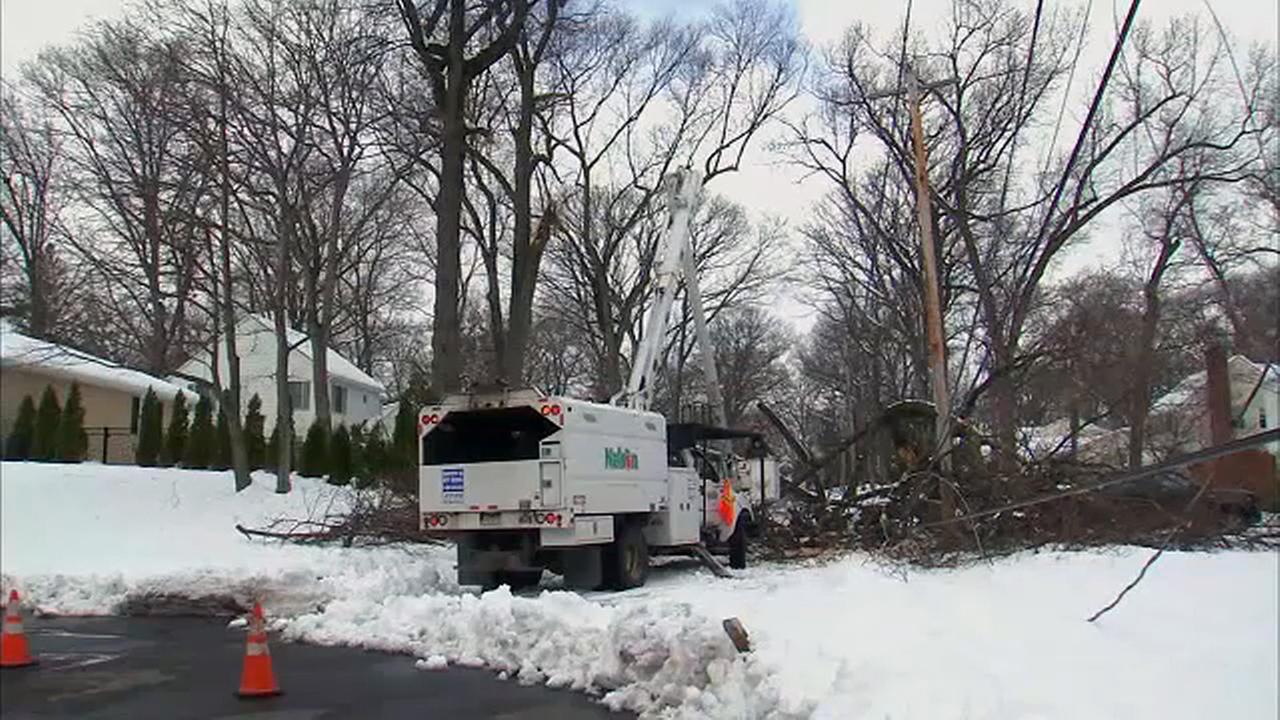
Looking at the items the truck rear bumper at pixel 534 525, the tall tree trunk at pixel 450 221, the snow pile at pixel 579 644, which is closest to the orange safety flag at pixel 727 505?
the truck rear bumper at pixel 534 525

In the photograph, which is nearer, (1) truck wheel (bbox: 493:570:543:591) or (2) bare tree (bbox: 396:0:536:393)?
(1) truck wheel (bbox: 493:570:543:591)

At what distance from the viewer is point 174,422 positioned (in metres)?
4.56

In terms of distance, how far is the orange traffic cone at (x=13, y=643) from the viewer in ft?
12.5

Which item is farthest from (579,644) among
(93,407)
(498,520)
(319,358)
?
(319,358)

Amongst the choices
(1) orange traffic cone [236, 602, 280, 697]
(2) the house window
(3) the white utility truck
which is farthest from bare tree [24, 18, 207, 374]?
(2) the house window

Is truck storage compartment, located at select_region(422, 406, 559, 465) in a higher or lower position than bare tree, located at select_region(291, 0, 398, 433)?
lower

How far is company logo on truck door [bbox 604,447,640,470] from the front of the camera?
1491cm

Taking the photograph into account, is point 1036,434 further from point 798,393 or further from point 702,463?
point 798,393

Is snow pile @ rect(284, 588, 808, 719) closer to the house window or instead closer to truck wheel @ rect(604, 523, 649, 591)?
truck wheel @ rect(604, 523, 649, 591)

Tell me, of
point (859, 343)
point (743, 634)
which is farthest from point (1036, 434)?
point (859, 343)

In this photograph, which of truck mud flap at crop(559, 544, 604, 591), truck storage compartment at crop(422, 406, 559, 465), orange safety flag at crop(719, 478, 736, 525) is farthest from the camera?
orange safety flag at crop(719, 478, 736, 525)

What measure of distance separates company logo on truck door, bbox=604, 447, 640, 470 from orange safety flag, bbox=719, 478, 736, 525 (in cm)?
330

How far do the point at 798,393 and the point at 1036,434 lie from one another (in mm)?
55900

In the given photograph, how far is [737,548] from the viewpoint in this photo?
18.7m
